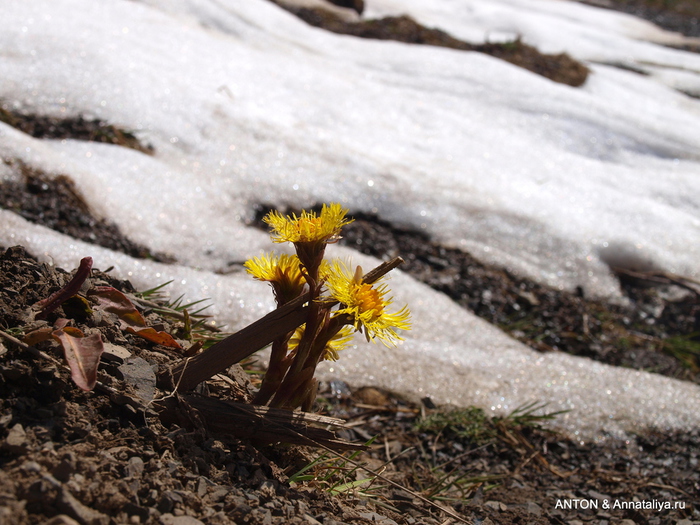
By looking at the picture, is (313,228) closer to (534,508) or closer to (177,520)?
(177,520)

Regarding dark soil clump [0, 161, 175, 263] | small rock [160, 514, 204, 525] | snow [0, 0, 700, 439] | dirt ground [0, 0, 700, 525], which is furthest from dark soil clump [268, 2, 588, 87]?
small rock [160, 514, 204, 525]

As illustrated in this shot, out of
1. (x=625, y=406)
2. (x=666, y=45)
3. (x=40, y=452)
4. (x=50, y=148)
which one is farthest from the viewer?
(x=666, y=45)

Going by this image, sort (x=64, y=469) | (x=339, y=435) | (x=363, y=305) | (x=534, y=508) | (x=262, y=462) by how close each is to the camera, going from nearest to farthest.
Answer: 1. (x=64, y=469)
2. (x=363, y=305)
3. (x=262, y=462)
4. (x=534, y=508)
5. (x=339, y=435)

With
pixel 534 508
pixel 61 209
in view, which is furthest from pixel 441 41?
pixel 534 508

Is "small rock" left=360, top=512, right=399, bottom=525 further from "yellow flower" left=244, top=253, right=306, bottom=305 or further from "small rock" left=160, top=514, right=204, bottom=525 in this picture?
"yellow flower" left=244, top=253, right=306, bottom=305

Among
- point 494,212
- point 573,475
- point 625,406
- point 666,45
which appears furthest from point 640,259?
point 666,45

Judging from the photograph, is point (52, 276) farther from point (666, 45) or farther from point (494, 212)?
point (666, 45)

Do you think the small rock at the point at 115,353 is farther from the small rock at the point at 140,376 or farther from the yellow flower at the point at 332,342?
the yellow flower at the point at 332,342
